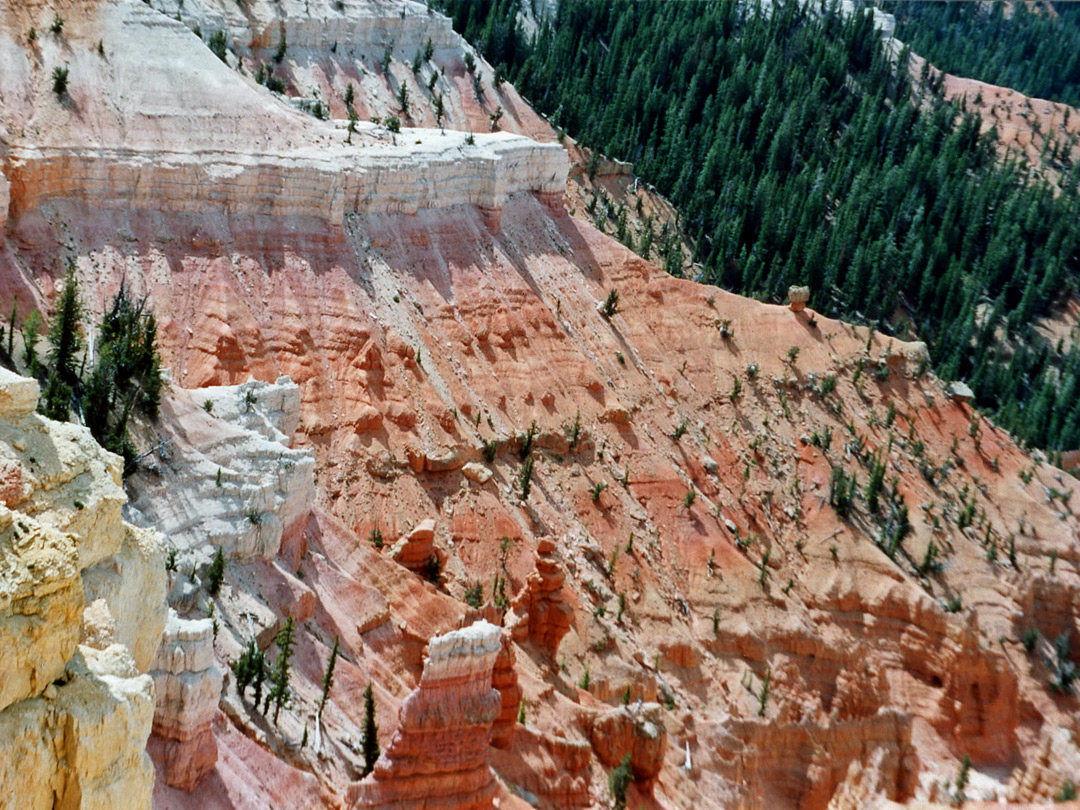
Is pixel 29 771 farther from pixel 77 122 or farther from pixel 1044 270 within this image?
pixel 1044 270

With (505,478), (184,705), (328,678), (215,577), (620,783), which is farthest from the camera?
(505,478)

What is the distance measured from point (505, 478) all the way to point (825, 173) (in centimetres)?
4421

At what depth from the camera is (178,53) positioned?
169ft

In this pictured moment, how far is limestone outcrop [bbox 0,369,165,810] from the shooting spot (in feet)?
44.3

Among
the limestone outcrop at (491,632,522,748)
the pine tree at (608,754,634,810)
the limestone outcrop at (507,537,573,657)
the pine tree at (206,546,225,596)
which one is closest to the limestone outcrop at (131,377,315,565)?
the pine tree at (206,546,225,596)

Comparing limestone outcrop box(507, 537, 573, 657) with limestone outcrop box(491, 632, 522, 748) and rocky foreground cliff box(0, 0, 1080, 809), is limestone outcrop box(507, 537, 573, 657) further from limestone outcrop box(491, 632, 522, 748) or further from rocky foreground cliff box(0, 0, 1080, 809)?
limestone outcrop box(491, 632, 522, 748)

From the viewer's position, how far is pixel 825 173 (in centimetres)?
8806

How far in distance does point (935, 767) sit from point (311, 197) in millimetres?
28571

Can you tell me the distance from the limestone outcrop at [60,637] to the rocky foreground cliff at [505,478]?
10.4 m

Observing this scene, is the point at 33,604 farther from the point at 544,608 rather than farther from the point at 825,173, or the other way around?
the point at 825,173

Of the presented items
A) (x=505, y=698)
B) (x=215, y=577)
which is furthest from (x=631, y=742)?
(x=215, y=577)

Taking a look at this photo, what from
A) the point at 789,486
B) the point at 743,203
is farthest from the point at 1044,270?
the point at 789,486

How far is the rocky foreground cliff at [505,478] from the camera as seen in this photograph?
34.2 meters

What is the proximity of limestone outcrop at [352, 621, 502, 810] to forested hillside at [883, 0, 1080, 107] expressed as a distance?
101m
